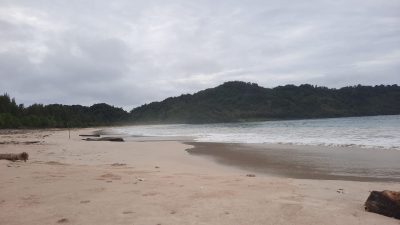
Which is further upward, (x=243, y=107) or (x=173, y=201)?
(x=243, y=107)

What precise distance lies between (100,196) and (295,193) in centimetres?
311

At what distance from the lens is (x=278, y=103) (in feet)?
511

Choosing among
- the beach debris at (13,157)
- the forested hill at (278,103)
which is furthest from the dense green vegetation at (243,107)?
the beach debris at (13,157)

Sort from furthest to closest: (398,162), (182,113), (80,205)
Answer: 1. (182,113)
2. (398,162)
3. (80,205)

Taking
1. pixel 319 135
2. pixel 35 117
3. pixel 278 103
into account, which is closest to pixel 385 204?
pixel 319 135

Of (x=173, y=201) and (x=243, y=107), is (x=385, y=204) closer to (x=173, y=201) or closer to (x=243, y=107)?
A: (x=173, y=201)

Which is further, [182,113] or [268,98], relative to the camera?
[182,113]

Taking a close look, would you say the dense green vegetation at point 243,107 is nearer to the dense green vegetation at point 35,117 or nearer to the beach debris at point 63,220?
the dense green vegetation at point 35,117

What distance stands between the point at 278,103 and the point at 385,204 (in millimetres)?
154254

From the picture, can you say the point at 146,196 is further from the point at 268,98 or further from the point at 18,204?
the point at 268,98

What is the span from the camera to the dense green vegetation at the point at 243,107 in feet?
351

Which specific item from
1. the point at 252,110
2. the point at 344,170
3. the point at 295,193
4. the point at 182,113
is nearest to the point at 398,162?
the point at 344,170

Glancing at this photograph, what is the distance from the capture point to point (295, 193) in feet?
20.0

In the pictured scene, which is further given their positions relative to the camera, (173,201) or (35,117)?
(35,117)
